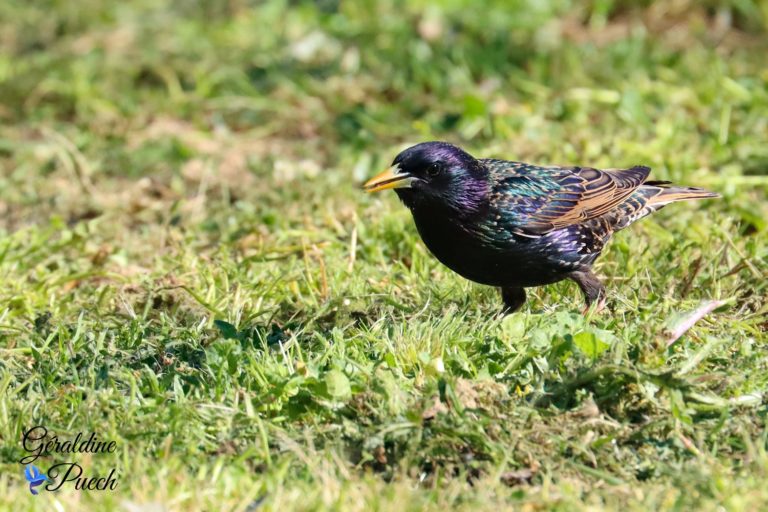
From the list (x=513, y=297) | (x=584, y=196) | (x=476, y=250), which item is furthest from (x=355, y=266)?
(x=584, y=196)

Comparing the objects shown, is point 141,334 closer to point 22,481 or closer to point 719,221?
point 22,481

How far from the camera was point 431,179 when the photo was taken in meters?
4.91

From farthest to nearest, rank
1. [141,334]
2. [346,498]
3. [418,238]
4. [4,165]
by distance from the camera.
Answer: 1. [4,165]
2. [418,238]
3. [141,334]
4. [346,498]

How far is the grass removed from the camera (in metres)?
3.88

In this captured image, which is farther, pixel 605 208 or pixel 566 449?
pixel 605 208

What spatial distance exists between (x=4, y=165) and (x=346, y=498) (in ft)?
16.2

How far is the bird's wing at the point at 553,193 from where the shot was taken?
199 inches

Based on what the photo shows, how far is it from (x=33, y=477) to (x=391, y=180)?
1.94 metres

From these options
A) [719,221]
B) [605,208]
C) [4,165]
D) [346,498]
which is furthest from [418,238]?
[4,165]

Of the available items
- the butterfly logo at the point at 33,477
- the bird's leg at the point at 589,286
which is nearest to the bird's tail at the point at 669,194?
the bird's leg at the point at 589,286

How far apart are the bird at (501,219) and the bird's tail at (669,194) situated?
0.41 metres

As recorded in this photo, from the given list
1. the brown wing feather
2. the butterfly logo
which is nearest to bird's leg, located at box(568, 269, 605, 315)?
the brown wing feather

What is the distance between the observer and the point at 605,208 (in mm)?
5426

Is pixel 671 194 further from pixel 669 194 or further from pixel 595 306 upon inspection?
pixel 595 306
